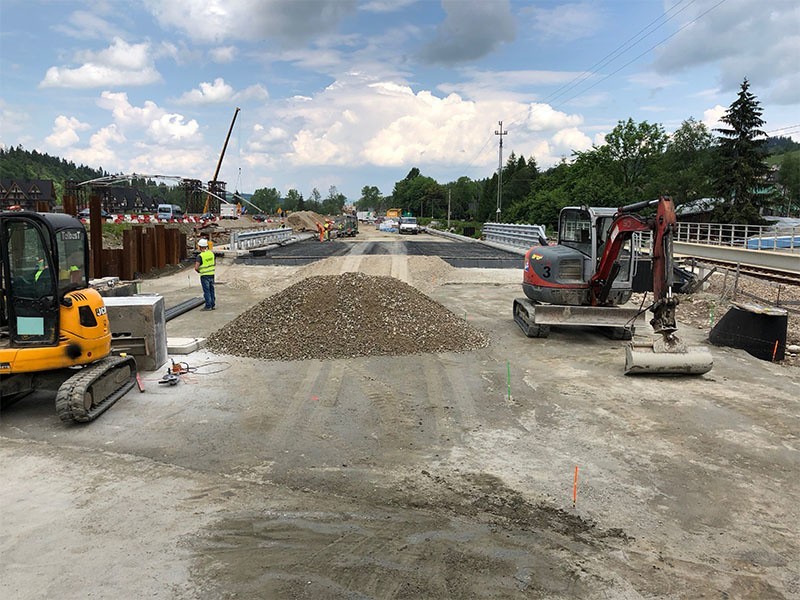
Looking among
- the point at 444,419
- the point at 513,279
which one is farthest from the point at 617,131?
the point at 444,419

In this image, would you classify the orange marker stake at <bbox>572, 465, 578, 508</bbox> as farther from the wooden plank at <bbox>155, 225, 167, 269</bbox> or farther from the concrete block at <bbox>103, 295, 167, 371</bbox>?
the wooden plank at <bbox>155, 225, 167, 269</bbox>

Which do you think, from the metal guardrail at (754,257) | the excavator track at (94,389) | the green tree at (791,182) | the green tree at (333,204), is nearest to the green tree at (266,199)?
the green tree at (333,204)

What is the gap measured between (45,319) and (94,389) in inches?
38.1

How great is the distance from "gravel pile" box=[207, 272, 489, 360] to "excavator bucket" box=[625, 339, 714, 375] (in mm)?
2943

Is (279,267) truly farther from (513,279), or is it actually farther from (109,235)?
(109,235)

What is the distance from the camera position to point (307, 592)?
3.58 metres

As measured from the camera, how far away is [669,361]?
8.41 metres

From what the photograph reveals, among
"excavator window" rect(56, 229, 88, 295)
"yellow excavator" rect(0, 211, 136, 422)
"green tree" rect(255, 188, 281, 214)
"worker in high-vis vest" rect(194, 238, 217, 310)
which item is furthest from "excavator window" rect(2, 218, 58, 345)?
"green tree" rect(255, 188, 281, 214)

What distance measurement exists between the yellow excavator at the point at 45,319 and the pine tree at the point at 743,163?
50.7 meters

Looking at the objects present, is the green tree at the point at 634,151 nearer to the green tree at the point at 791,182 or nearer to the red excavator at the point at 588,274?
the green tree at the point at 791,182

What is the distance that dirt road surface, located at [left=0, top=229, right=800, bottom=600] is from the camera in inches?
149

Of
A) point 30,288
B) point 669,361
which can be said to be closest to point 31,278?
point 30,288

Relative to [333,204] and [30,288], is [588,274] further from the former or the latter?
[333,204]

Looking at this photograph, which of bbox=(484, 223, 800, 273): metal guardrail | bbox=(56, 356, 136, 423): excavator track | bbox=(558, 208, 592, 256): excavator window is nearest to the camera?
bbox=(56, 356, 136, 423): excavator track
